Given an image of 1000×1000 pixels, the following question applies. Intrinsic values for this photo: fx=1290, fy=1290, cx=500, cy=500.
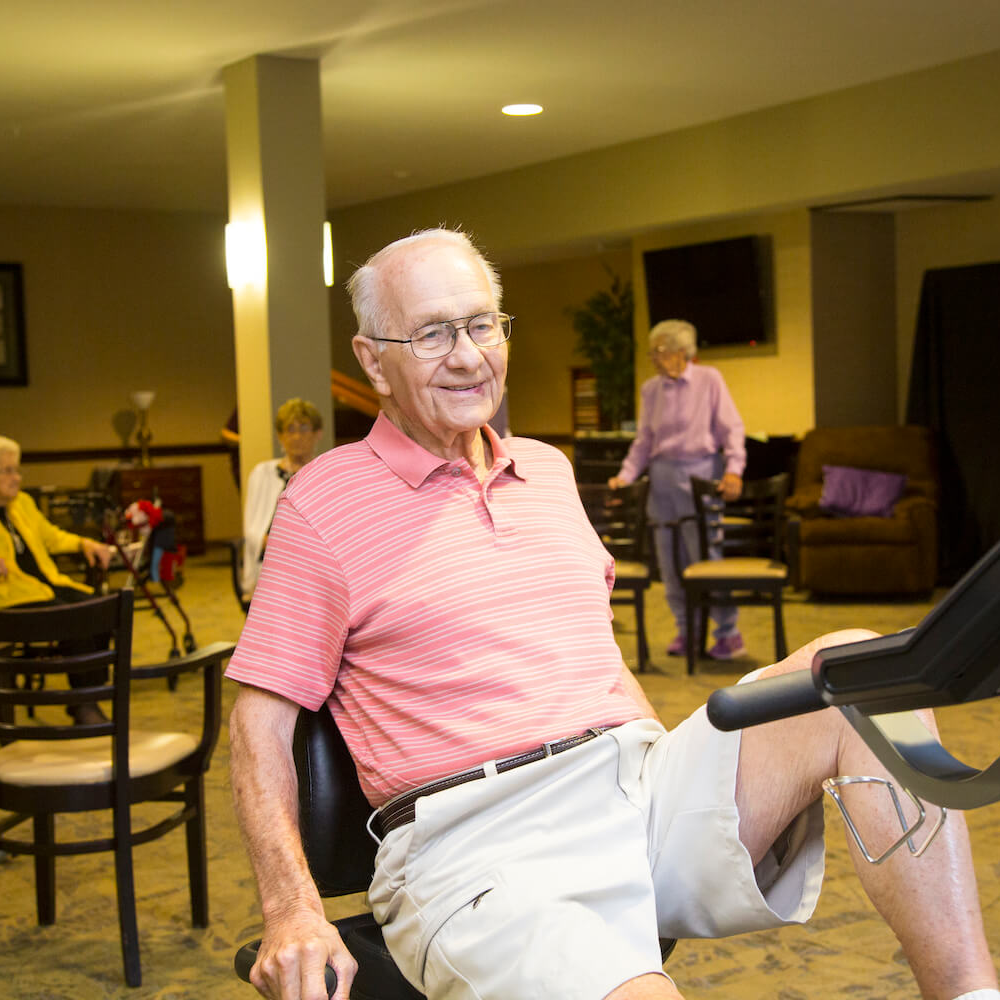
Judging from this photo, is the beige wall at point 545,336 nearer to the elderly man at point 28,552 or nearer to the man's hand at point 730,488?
the man's hand at point 730,488

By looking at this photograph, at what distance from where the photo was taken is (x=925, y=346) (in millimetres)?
8508

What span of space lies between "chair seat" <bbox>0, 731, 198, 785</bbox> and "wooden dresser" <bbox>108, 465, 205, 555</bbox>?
290 inches

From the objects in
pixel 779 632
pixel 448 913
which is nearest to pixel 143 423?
pixel 779 632

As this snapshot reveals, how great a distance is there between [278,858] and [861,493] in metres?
6.74

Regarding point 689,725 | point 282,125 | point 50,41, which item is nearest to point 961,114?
point 282,125

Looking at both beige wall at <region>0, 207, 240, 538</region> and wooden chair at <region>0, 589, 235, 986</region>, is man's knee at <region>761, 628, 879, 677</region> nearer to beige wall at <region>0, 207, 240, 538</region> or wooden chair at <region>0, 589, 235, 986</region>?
wooden chair at <region>0, 589, 235, 986</region>

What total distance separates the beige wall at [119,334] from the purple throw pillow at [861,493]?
234 inches

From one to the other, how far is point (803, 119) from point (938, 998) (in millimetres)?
6922

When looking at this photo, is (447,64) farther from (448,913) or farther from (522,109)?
Answer: (448,913)

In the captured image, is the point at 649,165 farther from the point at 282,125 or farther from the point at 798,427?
the point at 282,125

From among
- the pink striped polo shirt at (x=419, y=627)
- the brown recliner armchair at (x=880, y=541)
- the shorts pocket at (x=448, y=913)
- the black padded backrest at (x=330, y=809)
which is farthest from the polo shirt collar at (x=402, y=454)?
the brown recliner armchair at (x=880, y=541)

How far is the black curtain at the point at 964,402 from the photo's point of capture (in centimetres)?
809

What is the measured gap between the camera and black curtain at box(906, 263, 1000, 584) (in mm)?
8094

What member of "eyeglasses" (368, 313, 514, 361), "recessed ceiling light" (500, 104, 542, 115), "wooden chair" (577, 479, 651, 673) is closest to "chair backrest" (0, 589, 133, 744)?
"eyeglasses" (368, 313, 514, 361)
